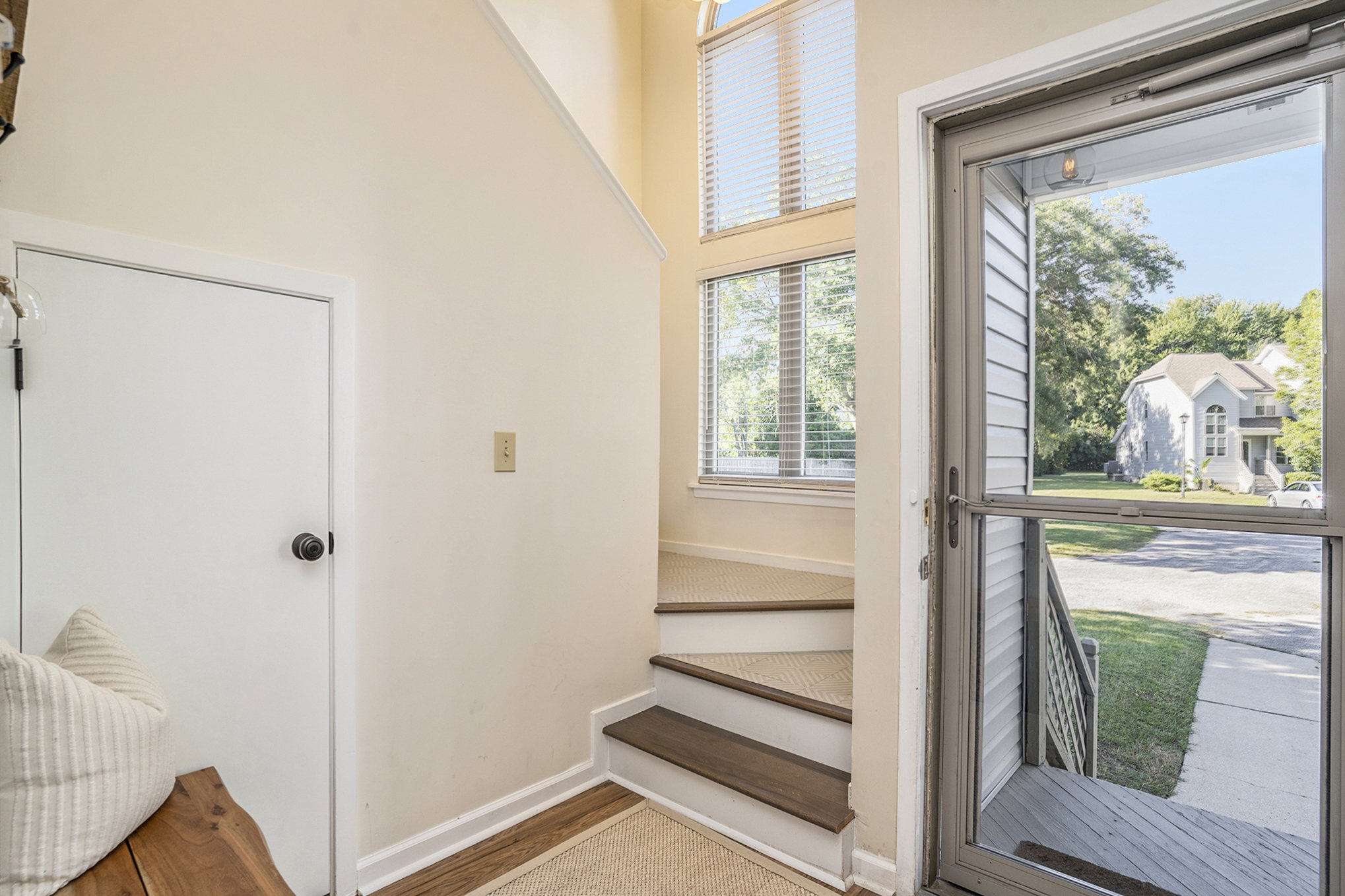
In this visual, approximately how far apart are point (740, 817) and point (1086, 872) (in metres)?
0.91

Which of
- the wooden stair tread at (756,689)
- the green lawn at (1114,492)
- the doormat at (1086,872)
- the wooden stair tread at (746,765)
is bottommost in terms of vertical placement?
the doormat at (1086,872)

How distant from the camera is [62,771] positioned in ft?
3.24

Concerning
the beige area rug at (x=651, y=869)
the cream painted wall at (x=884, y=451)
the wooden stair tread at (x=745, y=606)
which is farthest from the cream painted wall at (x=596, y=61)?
the beige area rug at (x=651, y=869)

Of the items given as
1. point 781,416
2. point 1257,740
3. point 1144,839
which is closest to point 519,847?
point 1144,839

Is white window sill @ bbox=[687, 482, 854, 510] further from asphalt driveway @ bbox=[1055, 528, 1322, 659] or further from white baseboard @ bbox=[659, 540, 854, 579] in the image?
asphalt driveway @ bbox=[1055, 528, 1322, 659]

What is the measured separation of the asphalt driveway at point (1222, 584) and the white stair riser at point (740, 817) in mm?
948

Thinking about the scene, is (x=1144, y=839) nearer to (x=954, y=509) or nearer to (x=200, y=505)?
(x=954, y=509)

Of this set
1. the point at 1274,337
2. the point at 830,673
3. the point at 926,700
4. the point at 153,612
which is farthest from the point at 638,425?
the point at 1274,337

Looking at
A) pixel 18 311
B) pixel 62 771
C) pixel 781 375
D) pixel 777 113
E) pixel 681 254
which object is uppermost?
pixel 777 113

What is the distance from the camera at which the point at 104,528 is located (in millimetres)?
1363

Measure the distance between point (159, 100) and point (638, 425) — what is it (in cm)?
161

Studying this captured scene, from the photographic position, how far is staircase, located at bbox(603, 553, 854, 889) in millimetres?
1936

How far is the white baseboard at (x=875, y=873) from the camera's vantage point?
1803mm

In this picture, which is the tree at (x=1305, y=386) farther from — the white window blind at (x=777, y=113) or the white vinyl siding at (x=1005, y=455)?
the white window blind at (x=777, y=113)
